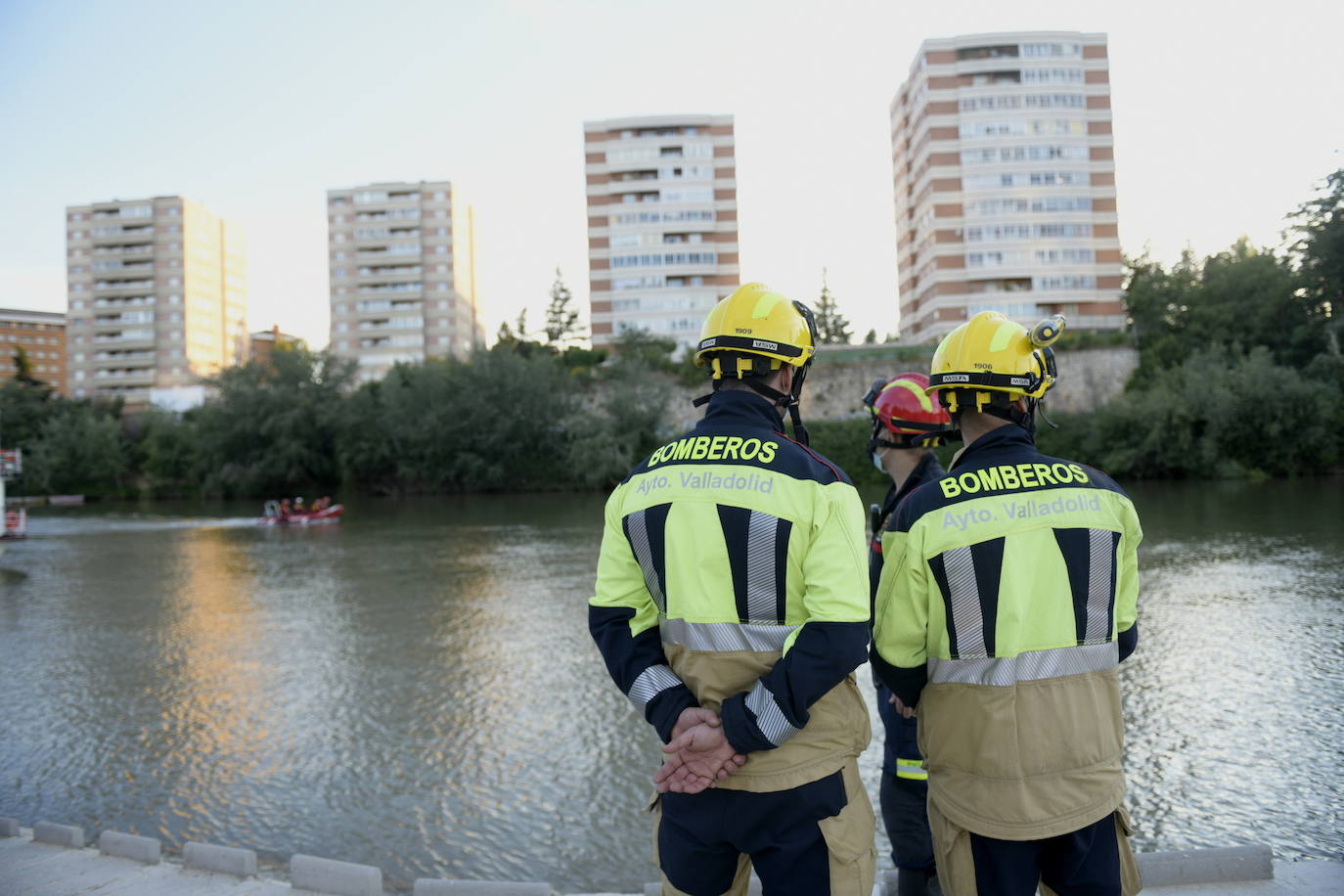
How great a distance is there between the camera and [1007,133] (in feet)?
Result: 211

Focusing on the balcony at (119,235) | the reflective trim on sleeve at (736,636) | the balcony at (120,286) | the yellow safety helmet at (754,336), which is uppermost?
the balcony at (119,235)

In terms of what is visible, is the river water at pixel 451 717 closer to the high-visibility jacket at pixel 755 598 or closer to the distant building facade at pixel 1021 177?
the high-visibility jacket at pixel 755 598

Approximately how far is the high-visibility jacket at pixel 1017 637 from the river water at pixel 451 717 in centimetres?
303

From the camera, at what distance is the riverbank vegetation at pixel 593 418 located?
40.1 m

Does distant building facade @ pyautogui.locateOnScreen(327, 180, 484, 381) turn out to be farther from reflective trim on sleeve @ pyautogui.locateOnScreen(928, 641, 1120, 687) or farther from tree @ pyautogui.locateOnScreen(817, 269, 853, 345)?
reflective trim on sleeve @ pyautogui.locateOnScreen(928, 641, 1120, 687)

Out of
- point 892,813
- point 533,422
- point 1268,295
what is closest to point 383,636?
point 892,813

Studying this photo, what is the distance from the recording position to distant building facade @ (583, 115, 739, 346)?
73.8 meters

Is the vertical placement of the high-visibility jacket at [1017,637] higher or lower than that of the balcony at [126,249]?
lower

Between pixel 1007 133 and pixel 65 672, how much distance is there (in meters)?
67.6

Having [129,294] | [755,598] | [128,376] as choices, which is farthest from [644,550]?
[129,294]

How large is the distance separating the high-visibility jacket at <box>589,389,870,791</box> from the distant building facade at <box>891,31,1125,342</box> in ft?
211

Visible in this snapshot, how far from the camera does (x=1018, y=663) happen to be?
247cm

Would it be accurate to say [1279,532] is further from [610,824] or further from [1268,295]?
[1268,295]

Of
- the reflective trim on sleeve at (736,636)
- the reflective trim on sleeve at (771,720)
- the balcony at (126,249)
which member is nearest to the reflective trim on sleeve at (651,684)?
the reflective trim on sleeve at (736,636)
